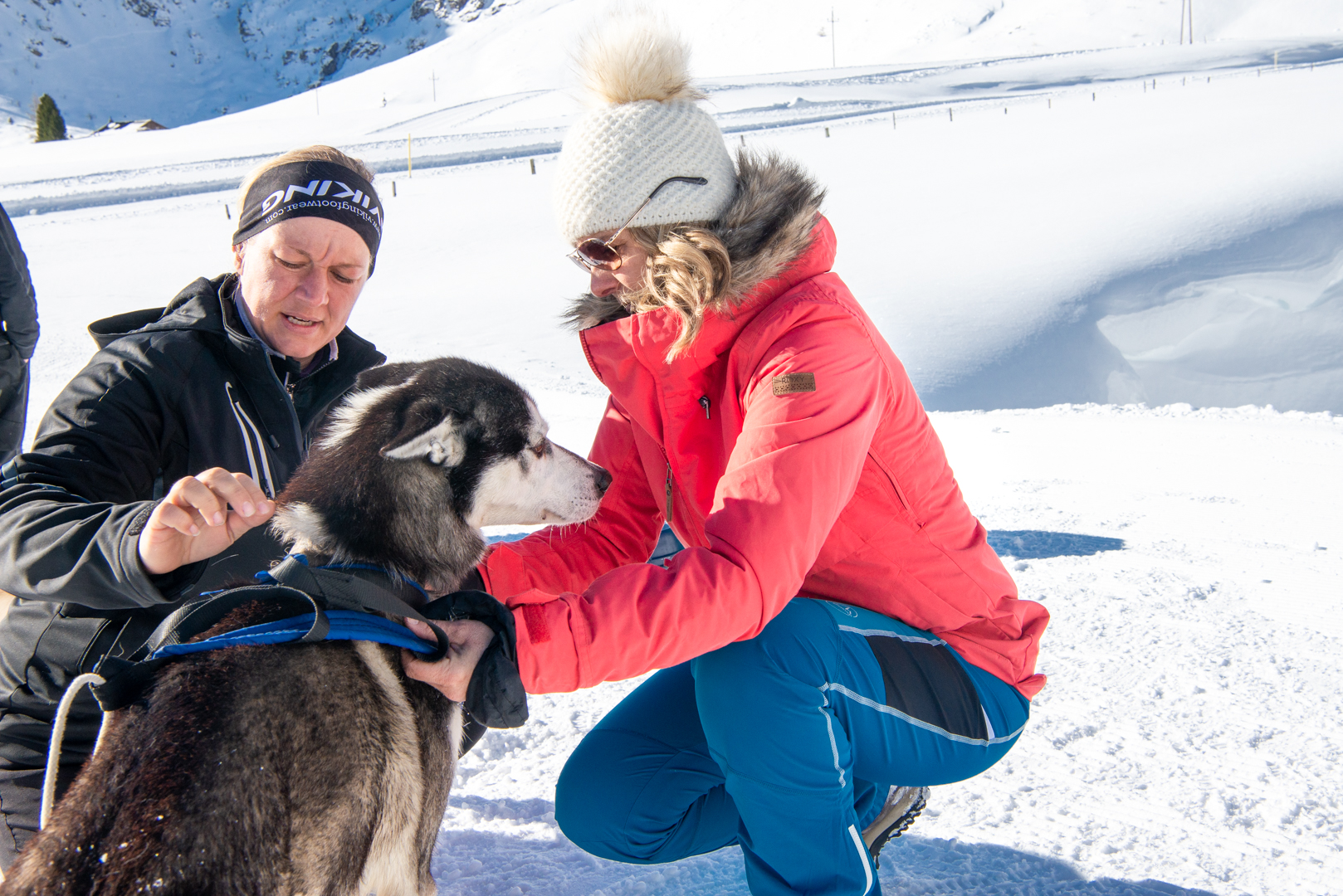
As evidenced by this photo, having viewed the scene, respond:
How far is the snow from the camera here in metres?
2.09

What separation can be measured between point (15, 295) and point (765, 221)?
3781mm

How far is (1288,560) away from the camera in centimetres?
324

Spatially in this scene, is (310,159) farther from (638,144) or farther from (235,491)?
(235,491)

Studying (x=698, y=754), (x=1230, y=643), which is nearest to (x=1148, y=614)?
(x=1230, y=643)

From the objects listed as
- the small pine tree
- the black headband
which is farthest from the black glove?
the small pine tree

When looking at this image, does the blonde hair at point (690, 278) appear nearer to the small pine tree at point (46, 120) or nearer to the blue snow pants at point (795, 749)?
the blue snow pants at point (795, 749)

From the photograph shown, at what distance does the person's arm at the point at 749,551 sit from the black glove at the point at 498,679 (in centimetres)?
2

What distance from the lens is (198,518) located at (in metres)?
1.51

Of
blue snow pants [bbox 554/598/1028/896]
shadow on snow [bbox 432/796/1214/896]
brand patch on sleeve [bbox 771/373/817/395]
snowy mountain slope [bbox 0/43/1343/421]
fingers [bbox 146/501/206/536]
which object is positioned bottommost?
snowy mountain slope [bbox 0/43/1343/421]

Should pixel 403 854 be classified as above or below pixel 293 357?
below

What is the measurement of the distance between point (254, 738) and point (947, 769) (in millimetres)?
1356

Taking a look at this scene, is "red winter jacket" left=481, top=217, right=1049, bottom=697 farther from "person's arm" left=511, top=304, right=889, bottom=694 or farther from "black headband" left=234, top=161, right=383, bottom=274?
"black headband" left=234, top=161, right=383, bottom=274

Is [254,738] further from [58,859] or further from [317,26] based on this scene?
[317,26]

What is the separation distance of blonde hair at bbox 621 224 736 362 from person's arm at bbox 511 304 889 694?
0.18 meters
